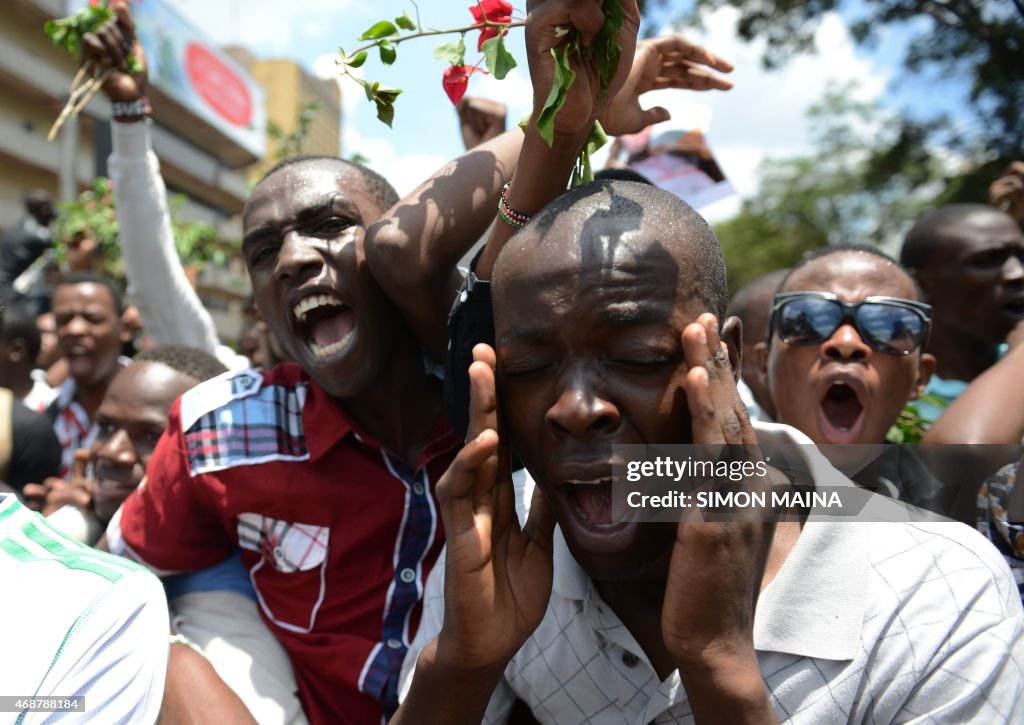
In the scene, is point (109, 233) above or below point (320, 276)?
below

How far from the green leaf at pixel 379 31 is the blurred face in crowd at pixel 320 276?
0.74m

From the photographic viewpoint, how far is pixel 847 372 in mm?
2658

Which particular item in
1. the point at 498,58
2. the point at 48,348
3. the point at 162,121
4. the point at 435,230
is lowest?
the point at 162,121

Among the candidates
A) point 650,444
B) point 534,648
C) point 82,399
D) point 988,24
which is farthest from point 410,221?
point 988,24

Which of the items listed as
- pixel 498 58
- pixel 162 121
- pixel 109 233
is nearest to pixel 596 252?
pixel 498 58

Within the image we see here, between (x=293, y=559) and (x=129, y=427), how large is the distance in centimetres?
100

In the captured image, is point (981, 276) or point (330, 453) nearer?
point (330, 453)

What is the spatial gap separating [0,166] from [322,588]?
2564 cm

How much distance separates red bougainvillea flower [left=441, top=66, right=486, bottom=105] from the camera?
1.86m

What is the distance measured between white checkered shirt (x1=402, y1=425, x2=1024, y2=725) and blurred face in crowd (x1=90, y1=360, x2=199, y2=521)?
5.97 feet

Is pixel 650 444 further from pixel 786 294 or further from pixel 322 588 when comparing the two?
pixel 786 294

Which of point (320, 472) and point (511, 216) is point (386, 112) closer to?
point (511, 216)

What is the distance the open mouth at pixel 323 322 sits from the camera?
2.41 m

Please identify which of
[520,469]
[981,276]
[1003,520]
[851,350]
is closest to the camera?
[1003,520]
